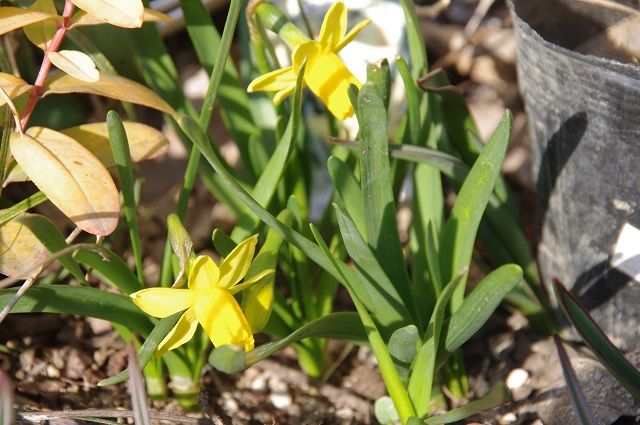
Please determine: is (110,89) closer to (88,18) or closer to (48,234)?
(88,18)

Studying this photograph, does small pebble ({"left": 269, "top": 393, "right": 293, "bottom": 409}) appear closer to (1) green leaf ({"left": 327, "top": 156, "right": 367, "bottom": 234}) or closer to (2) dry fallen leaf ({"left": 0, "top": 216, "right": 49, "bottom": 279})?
(1) green leaf ({"left": 327, "top": 156, "right": 367, "bottom": 234})

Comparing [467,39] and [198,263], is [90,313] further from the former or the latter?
[467,39]

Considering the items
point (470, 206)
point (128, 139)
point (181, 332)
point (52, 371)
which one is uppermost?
point (128, 139)

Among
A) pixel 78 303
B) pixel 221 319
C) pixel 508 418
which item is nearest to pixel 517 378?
pixel 508 418

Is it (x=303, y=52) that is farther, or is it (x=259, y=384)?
(x=259, y=384)

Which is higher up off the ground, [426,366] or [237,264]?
[237,264]

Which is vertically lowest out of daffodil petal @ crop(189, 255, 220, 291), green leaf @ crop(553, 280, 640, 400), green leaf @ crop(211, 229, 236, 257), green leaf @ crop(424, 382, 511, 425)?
green leaf @ crop(424, 382, 511, 425)

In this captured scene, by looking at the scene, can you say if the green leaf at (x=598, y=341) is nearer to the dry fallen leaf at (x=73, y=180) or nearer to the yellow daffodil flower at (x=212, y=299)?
the yellow daffodil flower at (x=212, y=299)

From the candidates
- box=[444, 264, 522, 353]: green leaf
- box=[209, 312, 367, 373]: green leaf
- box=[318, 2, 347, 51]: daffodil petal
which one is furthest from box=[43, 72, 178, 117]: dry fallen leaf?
box=[444, 264, 522, 353]: green leaf
